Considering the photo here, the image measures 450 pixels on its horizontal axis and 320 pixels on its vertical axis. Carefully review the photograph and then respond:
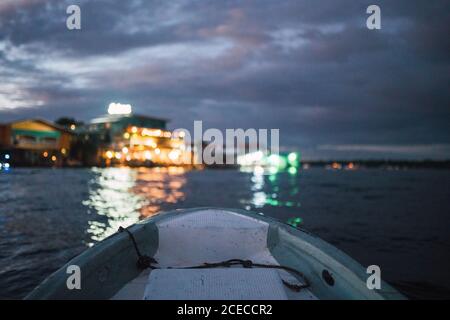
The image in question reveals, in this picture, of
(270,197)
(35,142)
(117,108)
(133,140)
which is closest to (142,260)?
(270,197)

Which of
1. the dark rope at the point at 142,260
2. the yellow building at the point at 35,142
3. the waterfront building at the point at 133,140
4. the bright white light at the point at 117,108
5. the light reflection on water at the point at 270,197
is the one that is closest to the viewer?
the dark rope at the point at 142,260

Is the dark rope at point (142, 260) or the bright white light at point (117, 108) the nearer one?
the dark rope at point (142, 260)

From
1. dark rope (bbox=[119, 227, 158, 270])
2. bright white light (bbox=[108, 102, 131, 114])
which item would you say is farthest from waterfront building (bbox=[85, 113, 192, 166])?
dark rope (bbox=[119, 227, 158, 270])

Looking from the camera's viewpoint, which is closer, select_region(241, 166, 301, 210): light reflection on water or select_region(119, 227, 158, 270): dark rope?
select_region(119, 227, 158, 270): dark rope

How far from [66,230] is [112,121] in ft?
282

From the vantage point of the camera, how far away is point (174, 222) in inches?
184

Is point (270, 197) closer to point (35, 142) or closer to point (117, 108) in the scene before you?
point (35, 142)

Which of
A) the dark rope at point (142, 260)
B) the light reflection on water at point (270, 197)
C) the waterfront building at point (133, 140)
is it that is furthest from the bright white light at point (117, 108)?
the dark rope at point (142, 260)

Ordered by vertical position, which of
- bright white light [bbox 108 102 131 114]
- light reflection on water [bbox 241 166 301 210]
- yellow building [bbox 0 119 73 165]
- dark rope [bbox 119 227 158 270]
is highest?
bright white light [bbox 108 102 131 114]

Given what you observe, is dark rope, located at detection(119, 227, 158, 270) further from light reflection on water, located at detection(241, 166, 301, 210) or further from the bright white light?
the bright white light

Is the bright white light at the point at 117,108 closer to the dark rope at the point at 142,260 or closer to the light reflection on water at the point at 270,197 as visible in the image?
the light reflection on water at the point at 270,197

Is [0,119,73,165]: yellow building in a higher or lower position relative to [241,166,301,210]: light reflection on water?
higher

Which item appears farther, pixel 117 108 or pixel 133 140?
pixel 117 108
